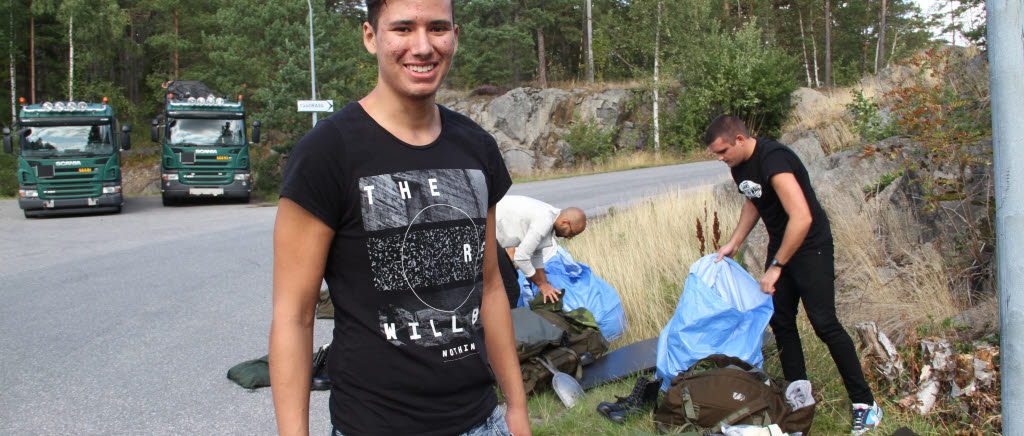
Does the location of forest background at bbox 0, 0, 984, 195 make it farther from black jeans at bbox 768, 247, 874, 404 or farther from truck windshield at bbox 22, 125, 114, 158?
black jeans at bbox 768, 247, 874, 404

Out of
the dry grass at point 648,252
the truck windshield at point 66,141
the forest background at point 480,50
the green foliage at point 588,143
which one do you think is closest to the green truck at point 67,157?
the truck windshield at point 66,141

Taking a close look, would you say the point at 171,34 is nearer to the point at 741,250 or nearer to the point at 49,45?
the point at 49,45

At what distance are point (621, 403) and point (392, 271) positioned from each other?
3.05 m

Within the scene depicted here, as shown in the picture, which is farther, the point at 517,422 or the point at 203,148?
the point at 203,148

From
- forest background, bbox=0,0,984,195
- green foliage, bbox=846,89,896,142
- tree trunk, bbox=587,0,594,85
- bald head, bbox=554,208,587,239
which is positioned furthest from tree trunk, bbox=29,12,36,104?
bald head, bbox=554,208,587,239

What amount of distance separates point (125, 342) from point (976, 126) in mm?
7304

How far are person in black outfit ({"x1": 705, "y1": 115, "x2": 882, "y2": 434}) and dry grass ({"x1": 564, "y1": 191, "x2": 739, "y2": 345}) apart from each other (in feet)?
5.65

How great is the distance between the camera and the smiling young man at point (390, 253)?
149 cm

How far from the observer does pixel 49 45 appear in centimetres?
4744

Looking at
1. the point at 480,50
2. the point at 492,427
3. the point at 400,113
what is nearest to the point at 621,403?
the point at 492,427

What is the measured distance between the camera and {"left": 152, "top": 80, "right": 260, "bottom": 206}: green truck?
20.2m

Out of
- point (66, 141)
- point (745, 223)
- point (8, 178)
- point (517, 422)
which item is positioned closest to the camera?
point (517, 422)

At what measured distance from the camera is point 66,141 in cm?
1830

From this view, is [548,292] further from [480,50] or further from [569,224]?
[480,50]
